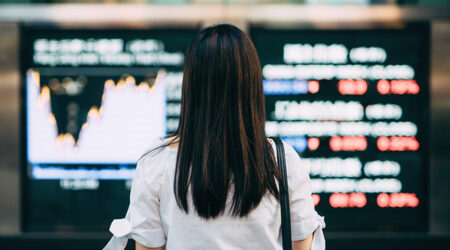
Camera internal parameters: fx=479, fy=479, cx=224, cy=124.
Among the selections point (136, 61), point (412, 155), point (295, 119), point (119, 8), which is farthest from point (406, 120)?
point (119, 8)

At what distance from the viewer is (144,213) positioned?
1.51 meters

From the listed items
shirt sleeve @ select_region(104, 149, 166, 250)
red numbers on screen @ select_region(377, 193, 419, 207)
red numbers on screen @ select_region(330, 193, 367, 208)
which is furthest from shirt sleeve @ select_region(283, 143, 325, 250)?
red numbers on screen @ select_region(377, 193, 419, 207)

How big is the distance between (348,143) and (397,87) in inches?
26.1

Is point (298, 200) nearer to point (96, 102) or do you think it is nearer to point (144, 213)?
point (144, 213)

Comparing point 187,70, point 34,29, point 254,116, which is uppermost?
point 34,29

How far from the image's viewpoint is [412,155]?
14.0 ft

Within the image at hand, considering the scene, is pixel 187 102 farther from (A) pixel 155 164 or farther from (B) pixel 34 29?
(B) pixel 34 29

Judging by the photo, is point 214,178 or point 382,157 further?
point 382,157

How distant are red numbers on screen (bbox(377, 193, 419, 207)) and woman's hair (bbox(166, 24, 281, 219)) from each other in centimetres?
305

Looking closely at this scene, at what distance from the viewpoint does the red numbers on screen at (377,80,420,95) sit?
4.23 metres

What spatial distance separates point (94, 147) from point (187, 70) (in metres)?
2.96

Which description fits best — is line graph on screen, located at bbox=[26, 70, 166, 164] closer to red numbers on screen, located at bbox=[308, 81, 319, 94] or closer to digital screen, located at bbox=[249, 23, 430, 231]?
digital screen, located at bbox=[249, 23, 430, 231]

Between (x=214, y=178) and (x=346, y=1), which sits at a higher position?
(x=346, y=1)

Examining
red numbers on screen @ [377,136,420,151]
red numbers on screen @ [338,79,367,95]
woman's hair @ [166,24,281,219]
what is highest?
red numbers on screen @ [338,79,367,95]
